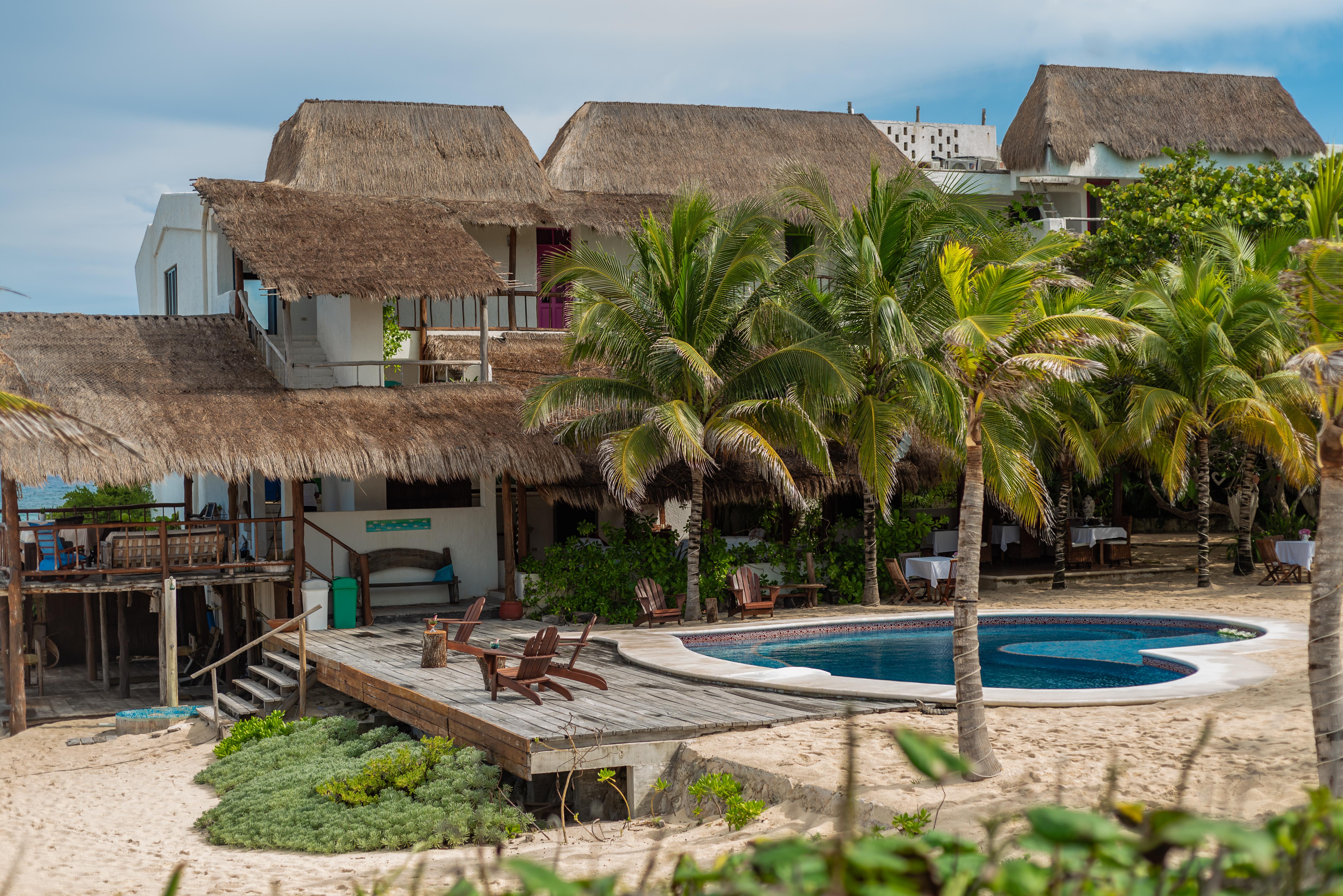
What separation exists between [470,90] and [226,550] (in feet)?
88.3

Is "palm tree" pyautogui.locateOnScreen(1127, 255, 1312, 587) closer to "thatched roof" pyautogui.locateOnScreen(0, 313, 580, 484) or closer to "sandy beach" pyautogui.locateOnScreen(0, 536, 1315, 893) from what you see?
"sandy beach" pyautogui.locateOnScreen(0, 536, 1315, 893)

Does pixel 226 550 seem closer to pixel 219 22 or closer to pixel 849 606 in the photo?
pixel 219 22

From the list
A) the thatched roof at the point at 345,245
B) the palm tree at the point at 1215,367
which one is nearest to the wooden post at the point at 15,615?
the thatched roof at the point at 345,245

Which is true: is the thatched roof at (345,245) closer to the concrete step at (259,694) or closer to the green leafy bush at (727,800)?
the concrete step at (259,694)

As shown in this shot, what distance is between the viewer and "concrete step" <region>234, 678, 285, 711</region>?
13.5 metres

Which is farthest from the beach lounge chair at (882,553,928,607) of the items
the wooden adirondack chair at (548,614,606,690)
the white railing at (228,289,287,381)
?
the white railing at (228,289,287,381)

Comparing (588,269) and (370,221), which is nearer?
(588,269)

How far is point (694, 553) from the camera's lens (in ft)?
50.4

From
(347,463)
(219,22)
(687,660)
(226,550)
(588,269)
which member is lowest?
(687,660)

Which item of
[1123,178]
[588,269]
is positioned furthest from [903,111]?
[588,269]

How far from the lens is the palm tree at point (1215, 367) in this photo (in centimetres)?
1638

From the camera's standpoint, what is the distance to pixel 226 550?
1573 centimetres

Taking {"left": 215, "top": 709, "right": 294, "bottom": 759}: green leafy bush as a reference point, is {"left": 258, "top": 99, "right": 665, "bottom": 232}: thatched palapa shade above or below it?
above

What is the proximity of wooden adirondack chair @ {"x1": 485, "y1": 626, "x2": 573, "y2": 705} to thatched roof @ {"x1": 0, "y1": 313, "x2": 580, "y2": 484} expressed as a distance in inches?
204
